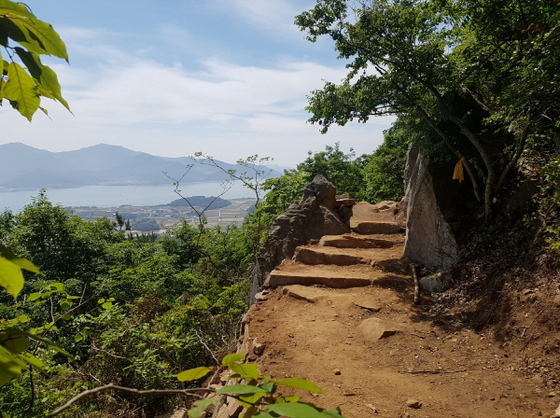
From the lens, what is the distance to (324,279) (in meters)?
7.12

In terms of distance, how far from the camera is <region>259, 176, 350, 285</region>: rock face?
8930 mm

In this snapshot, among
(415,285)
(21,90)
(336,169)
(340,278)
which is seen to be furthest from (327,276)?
(336,169)

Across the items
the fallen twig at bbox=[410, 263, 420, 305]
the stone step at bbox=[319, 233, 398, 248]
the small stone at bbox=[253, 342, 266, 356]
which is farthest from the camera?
the stone step at bbox=[319, 233, 398, 248]

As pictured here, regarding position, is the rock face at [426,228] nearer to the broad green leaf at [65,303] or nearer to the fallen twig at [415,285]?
the fallen twig at [415,285]

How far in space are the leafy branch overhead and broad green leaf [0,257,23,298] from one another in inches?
12.8

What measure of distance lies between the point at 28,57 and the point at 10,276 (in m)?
0.41

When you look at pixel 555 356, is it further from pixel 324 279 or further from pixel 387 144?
pixel 387 144

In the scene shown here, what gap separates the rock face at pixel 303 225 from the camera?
8930 millimetres

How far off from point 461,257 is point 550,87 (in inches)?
116

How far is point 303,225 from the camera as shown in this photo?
31.4 feet

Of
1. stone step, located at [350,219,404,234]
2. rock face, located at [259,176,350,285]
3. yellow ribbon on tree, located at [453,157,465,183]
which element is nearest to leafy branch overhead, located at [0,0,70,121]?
yellow ribbon on tree, located at [453,157,465,183]

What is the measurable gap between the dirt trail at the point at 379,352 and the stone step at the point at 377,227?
2.19 metres

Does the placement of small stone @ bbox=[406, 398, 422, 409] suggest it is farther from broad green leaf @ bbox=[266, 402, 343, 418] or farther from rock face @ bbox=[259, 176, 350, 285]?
rock face @ bbox=[259, 176, 350, 285]

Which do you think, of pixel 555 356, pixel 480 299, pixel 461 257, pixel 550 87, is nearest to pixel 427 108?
pixel 550 87
